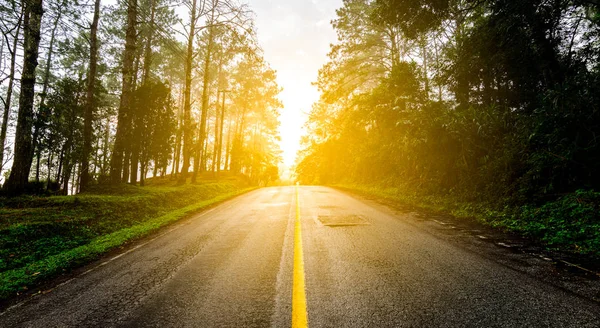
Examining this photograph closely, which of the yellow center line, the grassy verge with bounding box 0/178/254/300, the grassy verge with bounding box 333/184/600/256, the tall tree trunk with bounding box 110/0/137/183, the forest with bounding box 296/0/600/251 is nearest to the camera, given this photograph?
the yellow center line

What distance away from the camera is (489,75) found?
1154cm

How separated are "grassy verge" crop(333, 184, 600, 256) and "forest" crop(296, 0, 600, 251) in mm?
22

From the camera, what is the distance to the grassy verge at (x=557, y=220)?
4.36 meters

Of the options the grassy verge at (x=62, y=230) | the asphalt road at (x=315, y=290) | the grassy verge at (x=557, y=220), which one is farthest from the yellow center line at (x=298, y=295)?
the grassy verge at (x=557, y=220)

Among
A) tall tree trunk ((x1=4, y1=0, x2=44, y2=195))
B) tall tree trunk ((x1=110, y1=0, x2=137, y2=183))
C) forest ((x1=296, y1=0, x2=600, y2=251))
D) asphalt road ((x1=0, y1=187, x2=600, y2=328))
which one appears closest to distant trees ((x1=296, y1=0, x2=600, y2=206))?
forest ((x1=296, y1=0, x2=600, y2=251))

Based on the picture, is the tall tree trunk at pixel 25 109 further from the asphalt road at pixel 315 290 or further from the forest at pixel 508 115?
the forest at pixel 508 115

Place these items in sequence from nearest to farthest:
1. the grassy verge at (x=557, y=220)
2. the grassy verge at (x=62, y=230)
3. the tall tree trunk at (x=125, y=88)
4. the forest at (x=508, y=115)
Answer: the grassy verge at (x=62, y=230) < the grassy verge at (x=557, y=220) < the forest at (x=508, y=115) < the tall tree trunk at (x=125, y=88)

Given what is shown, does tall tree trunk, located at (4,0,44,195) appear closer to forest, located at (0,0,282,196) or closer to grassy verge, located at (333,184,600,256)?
forest, located at (0,0,282,196)

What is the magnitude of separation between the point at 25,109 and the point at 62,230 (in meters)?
5.05

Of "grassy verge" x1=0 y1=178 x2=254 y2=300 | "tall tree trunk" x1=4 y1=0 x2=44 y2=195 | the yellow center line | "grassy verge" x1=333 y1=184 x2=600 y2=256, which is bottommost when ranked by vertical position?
"grassy verge" x1=0 y1=178 x2=254 y2=300

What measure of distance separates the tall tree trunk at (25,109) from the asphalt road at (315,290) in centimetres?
670

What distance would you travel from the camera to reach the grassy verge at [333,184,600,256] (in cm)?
436

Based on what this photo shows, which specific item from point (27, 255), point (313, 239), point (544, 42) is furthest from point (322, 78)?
point (27, 255)

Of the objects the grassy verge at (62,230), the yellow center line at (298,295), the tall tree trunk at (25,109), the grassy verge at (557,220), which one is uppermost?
the tall tree trunk at (25,109)
